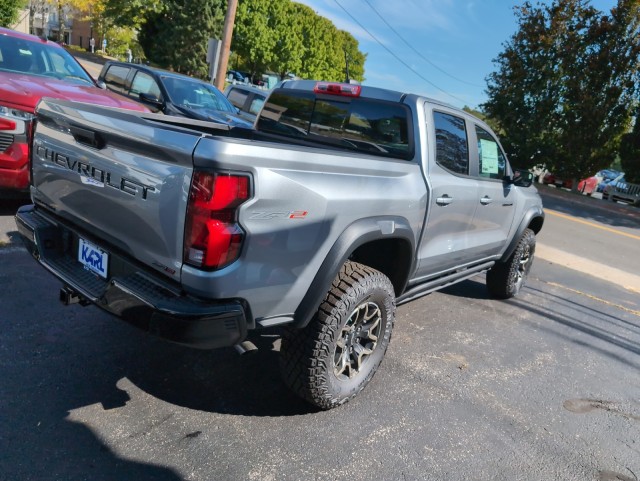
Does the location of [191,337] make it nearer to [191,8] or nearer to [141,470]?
[141,470]

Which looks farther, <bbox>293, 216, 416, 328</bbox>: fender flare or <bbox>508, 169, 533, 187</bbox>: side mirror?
<bbox>508, 169, 533, 187</bbox>: side mirror

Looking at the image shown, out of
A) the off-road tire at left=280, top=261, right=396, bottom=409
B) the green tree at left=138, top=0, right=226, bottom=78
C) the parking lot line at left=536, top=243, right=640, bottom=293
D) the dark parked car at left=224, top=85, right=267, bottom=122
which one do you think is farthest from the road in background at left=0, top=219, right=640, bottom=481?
the green tree at left=138, top=0, right=226, bottom=78

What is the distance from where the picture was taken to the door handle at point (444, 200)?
343 centimetres

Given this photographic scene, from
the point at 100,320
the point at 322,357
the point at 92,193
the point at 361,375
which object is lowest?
the point at 100,320

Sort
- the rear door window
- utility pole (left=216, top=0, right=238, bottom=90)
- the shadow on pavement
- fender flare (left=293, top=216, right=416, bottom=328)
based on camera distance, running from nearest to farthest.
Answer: the shadow on pavement → fender flare (left=293, top=216, right=416, bottom=328) → the rear door window → utility pole (left=216, top=0, right=238, bottom=90)

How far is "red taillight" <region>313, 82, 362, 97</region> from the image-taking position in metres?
3.67

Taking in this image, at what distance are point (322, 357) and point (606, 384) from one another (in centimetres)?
258

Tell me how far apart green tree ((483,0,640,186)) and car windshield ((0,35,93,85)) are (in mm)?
18572

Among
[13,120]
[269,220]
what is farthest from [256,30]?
[269,220]

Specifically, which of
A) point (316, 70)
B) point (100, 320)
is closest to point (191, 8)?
point (316, 70)

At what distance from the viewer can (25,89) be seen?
478cm

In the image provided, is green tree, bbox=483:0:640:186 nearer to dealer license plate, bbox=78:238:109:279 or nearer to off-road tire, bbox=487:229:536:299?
off-road tire, bbox=487:229:536:299

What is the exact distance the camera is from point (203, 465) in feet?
7.70

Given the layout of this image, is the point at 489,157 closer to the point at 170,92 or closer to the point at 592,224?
the point at 170,92
